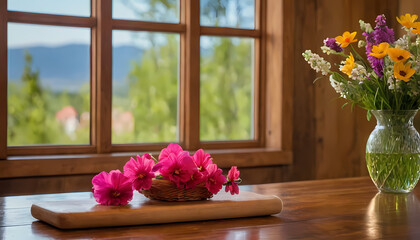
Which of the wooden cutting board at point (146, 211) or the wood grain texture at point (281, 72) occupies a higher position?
the wood grain texture at point (281, 72)

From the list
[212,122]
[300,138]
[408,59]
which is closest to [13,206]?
[408,59]

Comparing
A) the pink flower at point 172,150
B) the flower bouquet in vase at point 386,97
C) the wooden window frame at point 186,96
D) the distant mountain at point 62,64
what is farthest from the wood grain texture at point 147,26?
the pink flower at point 172,150

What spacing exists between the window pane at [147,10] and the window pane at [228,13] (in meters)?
0.18

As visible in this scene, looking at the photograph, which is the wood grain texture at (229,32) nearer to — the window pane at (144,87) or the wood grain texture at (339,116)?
the window pane at (144,87)

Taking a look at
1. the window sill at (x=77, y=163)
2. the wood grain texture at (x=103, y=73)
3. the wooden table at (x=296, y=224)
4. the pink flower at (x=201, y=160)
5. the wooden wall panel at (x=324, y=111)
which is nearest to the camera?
the wooden table at (x=296, y=224)

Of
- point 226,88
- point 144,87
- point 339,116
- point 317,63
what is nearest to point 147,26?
point 144,87

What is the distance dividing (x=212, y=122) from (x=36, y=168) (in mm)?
1094

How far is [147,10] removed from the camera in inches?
129

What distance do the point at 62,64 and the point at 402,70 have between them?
73.9 inches

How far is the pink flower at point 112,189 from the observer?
1437 millimetres

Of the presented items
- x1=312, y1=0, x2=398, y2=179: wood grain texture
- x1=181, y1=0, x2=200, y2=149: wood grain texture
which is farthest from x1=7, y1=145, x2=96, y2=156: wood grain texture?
x1=312, y1=0, x2=398, y2=179: wood grain texture

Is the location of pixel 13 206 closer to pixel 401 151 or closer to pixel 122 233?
pixel 122 233

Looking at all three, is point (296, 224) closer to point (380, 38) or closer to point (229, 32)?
point (380, 38)

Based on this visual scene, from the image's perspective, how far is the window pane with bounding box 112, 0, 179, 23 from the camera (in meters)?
3.22
